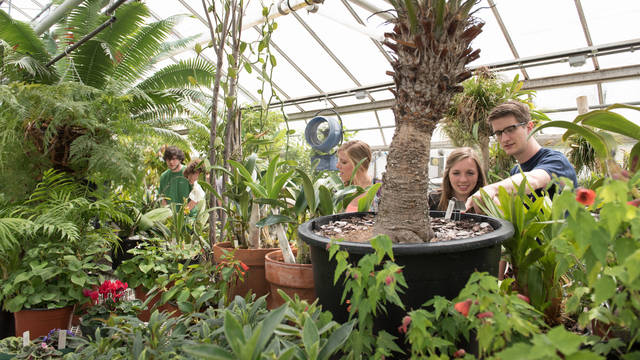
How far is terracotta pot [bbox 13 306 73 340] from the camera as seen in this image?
5.76 feet

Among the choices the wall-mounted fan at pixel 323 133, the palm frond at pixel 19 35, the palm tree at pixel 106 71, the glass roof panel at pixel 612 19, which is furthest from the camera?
the glass roof panel at pixel 612 19

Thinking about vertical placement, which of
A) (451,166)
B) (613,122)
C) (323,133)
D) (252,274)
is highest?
(323,133)

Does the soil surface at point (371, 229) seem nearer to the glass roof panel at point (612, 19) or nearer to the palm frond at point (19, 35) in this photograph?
the palm frond at point (19, 35)

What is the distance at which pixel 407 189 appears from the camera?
869 millimetres

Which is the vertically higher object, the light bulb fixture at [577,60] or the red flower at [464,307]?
the light bulb fixture at [577,60]

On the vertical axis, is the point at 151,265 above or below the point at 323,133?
below

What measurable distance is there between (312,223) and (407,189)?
31 cm

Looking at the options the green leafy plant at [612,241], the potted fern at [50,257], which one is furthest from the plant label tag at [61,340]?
the green leafy plant at [612,241]

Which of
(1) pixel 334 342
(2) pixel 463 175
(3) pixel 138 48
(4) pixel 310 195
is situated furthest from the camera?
(3) pixel 138 48

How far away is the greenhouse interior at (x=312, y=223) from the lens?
1.91 ft

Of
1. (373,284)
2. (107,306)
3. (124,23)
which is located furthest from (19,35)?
(373,284)

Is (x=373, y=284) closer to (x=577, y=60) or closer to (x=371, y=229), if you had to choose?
(x=371, y=229)

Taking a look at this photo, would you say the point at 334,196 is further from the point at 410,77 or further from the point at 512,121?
the point at 512,121

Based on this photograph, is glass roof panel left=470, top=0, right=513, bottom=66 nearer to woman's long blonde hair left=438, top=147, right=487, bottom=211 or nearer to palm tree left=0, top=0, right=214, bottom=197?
palm tree left=0, top=0, right=214, bottom=197
